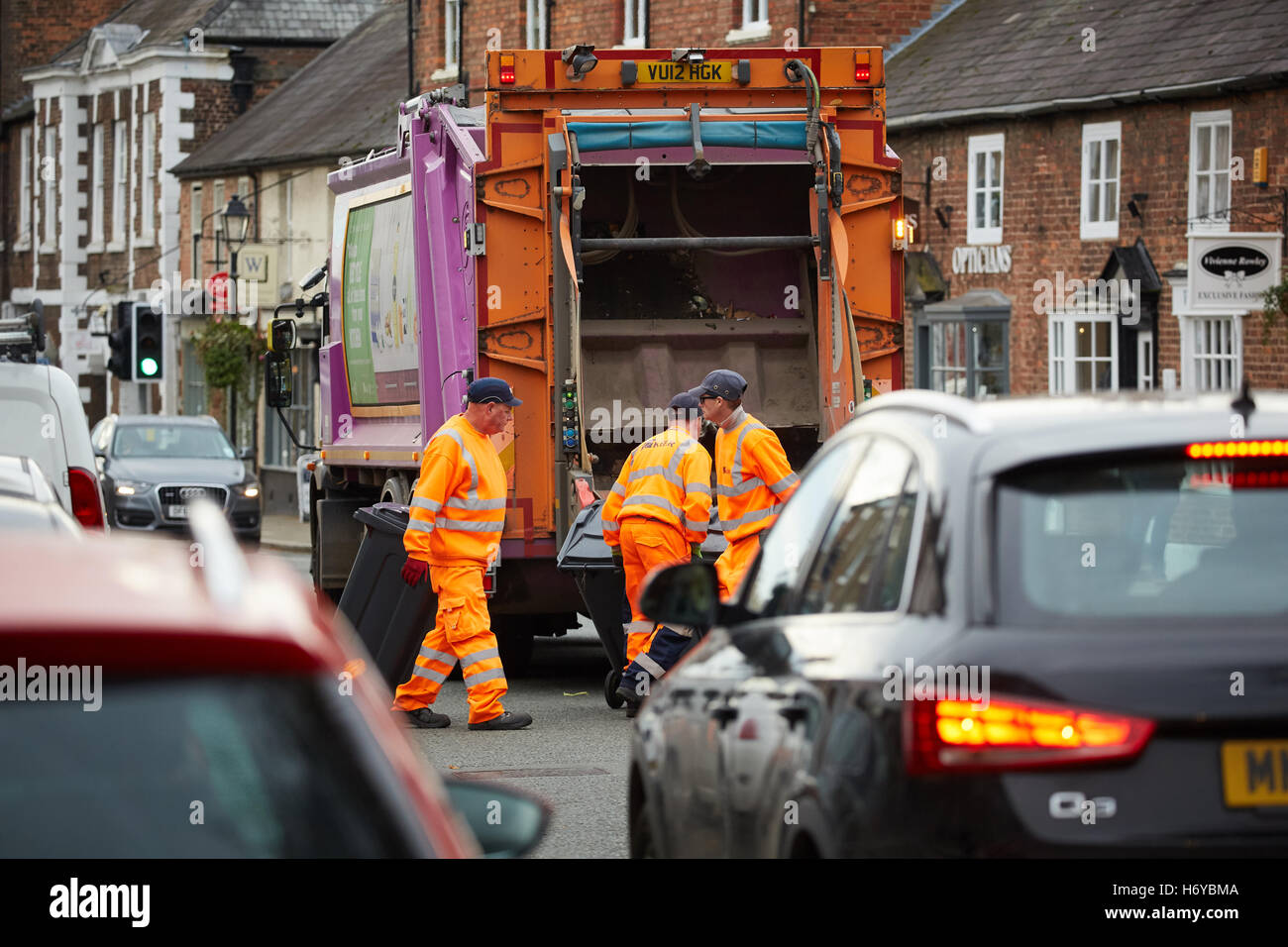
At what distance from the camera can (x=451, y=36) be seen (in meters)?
40.2

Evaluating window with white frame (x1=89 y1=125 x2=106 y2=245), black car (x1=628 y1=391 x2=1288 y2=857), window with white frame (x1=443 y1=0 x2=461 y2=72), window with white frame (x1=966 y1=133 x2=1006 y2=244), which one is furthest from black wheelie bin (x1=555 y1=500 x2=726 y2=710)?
window with white frame (x1=89 y1=125 x2=106 y2=245)

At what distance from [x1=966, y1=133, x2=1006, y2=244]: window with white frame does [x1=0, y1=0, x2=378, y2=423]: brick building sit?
21.0m

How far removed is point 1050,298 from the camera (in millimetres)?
26266

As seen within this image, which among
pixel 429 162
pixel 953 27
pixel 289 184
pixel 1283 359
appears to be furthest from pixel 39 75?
pixel 429 162

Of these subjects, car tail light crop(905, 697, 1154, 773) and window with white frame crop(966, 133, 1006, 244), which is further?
window with white frame crop(966, 133, 1006, 244)

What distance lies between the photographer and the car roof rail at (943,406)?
4.32m

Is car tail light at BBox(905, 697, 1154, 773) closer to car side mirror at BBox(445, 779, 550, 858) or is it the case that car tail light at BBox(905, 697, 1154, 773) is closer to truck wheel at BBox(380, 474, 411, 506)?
car side mirror at BBox(445, 779, 550, 858)

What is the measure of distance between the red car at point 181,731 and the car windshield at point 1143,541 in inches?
62.4

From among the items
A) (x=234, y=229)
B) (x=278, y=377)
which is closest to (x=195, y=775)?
(x=278, y=377)

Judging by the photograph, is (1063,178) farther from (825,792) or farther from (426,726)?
(825,792)

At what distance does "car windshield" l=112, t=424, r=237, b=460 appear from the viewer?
1099 inches

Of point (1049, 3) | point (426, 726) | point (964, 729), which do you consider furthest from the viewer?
point (1049, 3)

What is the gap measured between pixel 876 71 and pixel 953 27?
17848 mm

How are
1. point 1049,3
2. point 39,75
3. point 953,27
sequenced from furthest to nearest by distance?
point 39,75, point 953,27, point 1049,3
